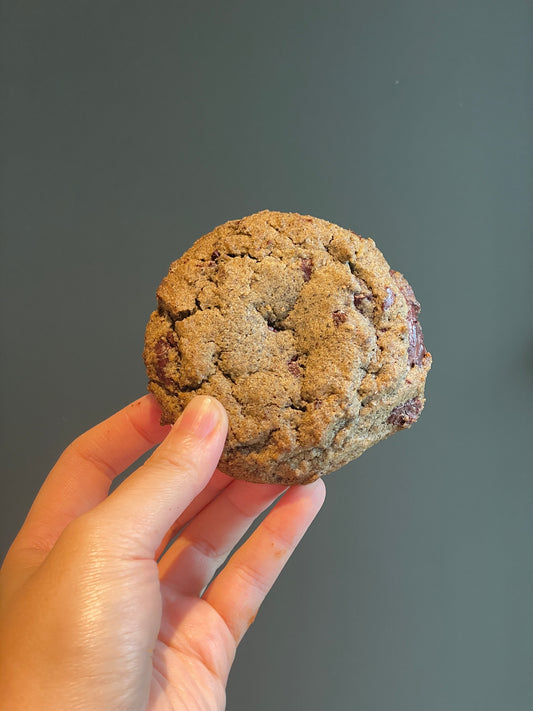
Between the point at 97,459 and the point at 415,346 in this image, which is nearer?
the point at 415,346

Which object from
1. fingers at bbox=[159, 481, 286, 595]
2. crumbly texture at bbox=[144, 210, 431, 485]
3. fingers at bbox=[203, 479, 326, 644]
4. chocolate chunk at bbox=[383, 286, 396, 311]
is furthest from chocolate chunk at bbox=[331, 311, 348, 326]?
fingers at bbox=[159, 481, 286, 595]

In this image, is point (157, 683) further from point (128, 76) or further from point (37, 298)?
point (128, 76)

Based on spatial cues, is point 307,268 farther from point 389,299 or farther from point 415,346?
point 415,346

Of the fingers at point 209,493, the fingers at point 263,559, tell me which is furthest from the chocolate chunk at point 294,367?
the fingers at point 209,493

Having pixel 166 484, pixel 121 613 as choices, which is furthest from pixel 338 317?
pixel 121 613

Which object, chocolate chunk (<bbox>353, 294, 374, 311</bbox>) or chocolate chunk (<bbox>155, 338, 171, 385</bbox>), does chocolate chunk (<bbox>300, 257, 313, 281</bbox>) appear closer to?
chocolate chunk (<bbox>353, 294, 374, 311</bbox>)

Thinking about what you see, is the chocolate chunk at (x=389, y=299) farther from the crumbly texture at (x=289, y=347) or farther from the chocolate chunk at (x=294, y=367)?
the chocolate chunk at (x=294, y=367)
